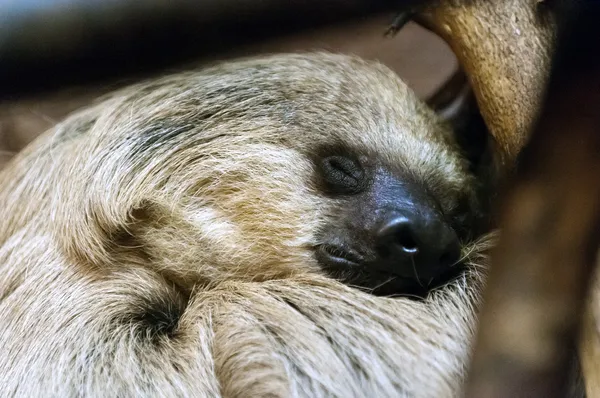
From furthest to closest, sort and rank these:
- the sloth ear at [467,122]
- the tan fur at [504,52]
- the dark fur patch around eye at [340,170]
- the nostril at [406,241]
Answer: the sloth ear at [467,122] < the dark fur patch around eye at [340,170] < the nostril at [406,241] < the tan fur at [504,52]

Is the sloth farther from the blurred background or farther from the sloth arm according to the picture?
the blurred background

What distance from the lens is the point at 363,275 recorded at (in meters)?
1.31

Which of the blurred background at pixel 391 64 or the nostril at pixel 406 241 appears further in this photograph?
the blurred background at pixel 391 64

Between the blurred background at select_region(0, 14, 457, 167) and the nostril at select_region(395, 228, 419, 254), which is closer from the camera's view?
the nostril at select_region(395, 228, 419, 254)

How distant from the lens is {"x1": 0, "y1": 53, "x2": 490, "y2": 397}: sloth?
1.22 metres

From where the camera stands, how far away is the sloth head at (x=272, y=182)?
1.32 meters

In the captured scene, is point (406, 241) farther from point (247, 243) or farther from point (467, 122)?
point (467, 122)

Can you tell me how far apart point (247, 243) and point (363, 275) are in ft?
0.79

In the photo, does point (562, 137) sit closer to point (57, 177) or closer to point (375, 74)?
point (375, 74)

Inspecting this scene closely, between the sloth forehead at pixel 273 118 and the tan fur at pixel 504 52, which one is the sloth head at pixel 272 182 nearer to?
the sloth forehead at pixel 273 118


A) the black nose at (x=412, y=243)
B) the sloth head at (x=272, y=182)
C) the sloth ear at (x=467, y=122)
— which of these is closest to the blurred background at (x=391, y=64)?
the sloth ear at (x=467, y=122)

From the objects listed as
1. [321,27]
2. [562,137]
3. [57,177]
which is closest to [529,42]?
[562,137]

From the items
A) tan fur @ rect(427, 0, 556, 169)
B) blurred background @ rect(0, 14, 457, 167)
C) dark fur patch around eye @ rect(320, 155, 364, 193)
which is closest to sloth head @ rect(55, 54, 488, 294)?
dark fur patch around eye @ rect(320, 155, 364, 193)

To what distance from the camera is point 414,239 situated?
4.19ft
